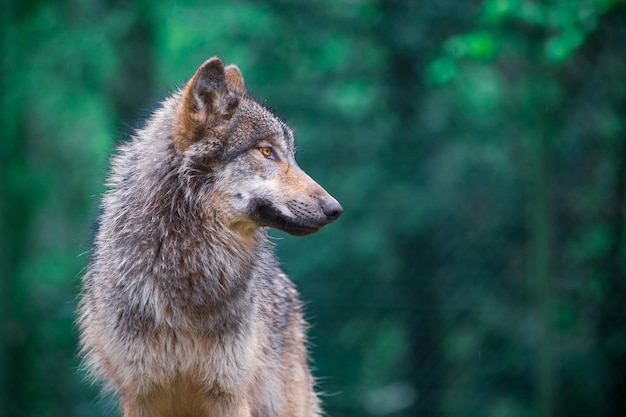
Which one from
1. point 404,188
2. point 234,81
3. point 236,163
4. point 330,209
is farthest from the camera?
point 404,188

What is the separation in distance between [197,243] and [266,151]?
1.72 ft

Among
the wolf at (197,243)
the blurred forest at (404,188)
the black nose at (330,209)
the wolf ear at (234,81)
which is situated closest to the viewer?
the black nose at (330,209)

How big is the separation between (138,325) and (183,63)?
171 inches

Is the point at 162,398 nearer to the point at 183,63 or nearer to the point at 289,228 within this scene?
the point at 289,228

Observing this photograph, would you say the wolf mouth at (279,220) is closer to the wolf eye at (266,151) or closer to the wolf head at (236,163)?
the wolf head at (236,163)

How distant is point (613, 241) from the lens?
255 inches

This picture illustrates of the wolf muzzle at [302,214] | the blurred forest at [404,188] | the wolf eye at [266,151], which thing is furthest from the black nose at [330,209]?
the blurred forest at [404,188]

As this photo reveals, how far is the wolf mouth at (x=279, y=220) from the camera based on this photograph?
358 cm

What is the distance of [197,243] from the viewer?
3.73 meters

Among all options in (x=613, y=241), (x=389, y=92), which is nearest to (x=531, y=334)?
(x=613, y=241)

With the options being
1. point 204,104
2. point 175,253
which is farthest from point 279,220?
point 204,104

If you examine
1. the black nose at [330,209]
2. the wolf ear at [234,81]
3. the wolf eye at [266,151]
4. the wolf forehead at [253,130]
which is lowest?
the black nose at [330,209]

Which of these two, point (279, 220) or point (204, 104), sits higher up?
point (204, 104)

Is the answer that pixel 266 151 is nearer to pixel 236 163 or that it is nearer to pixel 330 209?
pixel 236 163
